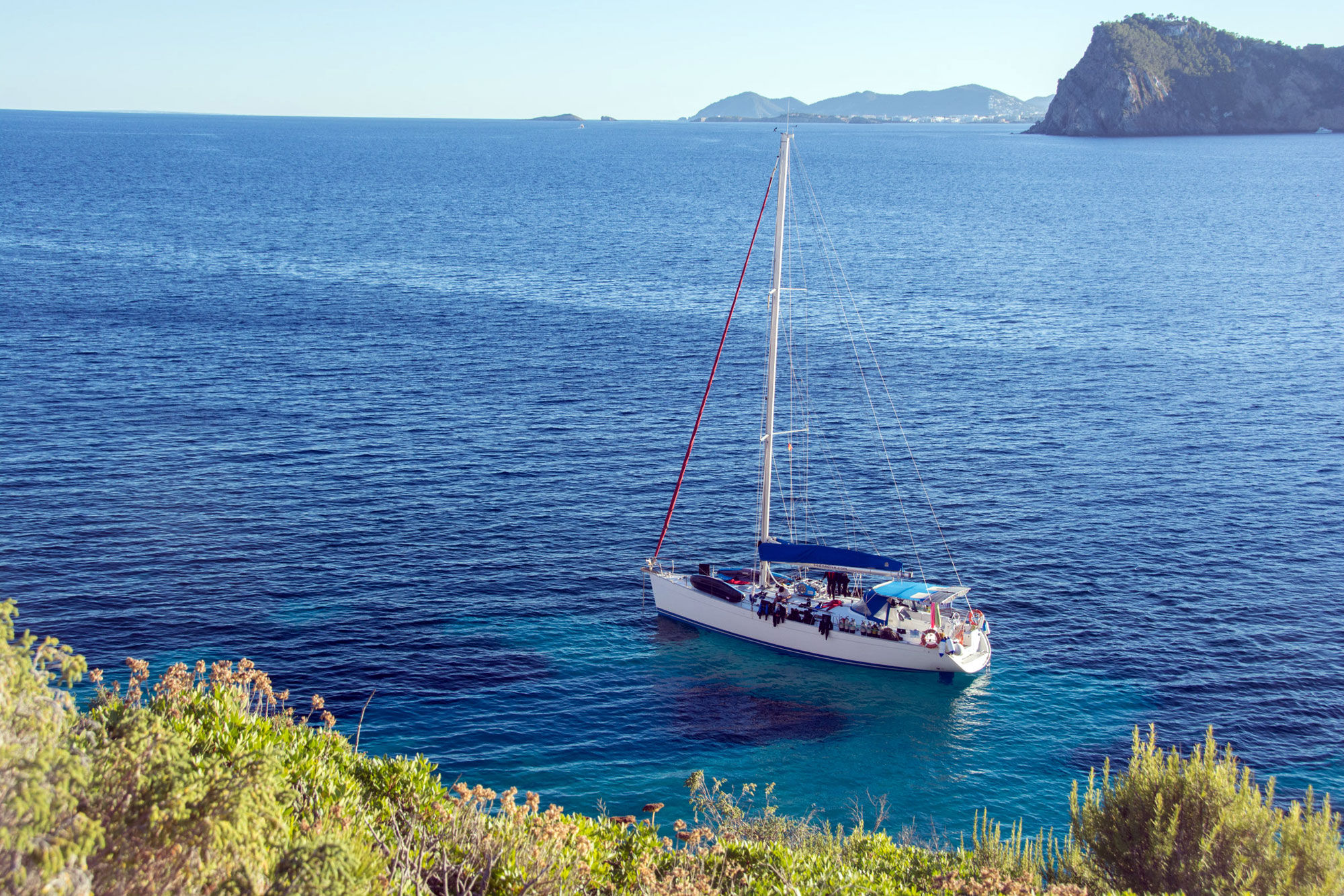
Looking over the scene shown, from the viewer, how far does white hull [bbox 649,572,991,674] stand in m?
47.8

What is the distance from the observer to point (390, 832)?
22.5m

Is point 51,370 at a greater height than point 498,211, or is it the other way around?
point 498,211

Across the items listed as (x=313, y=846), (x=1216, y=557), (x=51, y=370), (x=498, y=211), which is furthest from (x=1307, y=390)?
(x=498, y=211)

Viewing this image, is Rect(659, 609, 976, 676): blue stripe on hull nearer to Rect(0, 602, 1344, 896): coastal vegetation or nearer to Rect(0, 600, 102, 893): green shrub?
Rect(0, 602, 1344, 896): coastal vegetation

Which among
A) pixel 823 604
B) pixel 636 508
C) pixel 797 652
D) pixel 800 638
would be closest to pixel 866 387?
pixel 636 508

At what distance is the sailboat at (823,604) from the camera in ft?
158

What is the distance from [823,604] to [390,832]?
103 ft

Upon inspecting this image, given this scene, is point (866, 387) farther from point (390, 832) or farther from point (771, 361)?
point (390, 832)

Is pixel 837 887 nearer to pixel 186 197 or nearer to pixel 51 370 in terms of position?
pixel 51 370

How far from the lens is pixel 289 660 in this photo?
46.8 meters

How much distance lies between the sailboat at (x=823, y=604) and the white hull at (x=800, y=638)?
4cm

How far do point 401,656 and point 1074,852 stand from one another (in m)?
30.5

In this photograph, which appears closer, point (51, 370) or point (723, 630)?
point (723, 630)

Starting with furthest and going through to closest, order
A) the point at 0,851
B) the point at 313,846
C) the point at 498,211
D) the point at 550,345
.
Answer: the point at 498,211 → the point at 550,345 → the point at 313,846 → the point at 0,851
